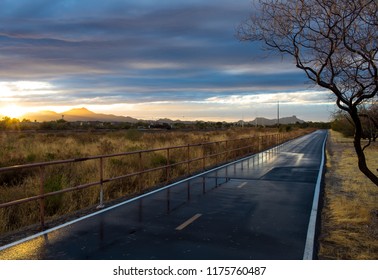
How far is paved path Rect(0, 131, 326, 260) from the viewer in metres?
6.09

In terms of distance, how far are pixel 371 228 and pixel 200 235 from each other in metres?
3.89

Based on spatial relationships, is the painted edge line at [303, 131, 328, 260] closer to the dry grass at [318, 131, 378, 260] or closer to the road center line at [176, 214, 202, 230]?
the dry grass at [318, 131, 378, 260]

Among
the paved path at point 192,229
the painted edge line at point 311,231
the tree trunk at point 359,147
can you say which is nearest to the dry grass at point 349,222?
the painted edge line at point 311,231

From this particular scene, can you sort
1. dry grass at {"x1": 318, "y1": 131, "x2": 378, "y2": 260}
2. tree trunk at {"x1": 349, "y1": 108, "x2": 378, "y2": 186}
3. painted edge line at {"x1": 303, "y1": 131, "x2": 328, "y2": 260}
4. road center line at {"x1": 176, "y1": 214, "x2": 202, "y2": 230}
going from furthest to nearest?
tree trunk at {"x1": 349, "y1": 108, "x2": 378, "y2": 186} → road center line at {"x1": 176, "y1": 214, "x2": 202, "y2": 230} → dry grass at {"x1": 318, "y1": 131, "x2": 378, "y2": 260} → painted edge line at {"x1": 303, "y1": 131, "x2": 328, "y2": 260}

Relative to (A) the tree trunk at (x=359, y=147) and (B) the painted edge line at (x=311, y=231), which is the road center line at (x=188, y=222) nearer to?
(B) the painted edge line at (x=311, y=231)

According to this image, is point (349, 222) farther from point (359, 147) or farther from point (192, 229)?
point (192, 229)

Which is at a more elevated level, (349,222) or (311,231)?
(311,231)

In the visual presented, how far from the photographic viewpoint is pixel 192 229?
298 inches

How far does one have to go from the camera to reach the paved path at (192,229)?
6086 millimetres

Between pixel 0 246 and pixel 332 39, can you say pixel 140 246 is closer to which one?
pixel 0 246

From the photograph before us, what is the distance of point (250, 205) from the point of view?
33.0ft

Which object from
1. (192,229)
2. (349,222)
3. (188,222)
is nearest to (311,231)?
(349,222)

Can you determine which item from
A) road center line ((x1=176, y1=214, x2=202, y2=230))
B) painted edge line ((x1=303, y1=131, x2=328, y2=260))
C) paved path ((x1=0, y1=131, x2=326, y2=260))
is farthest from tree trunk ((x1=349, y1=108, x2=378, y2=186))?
road center line ((x1=176, y1=214, x2=202, y2=230))

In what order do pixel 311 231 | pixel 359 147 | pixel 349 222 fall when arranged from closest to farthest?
1. pixel 311 231
2. pixel 349 222
3. pixel 359 147
